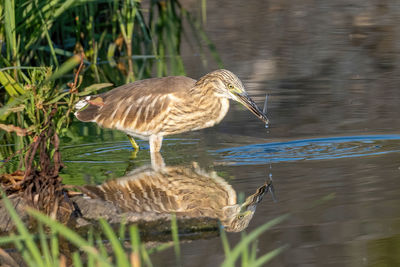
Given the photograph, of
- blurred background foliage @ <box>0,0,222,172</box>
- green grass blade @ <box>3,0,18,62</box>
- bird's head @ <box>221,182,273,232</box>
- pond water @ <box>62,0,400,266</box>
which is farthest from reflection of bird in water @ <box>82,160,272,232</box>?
green grass blade @ <box>3,0,18,62</box>

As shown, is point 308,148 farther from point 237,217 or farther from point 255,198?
point 237,217

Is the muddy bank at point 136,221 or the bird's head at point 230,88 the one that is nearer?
the muddy bank at point 136,221

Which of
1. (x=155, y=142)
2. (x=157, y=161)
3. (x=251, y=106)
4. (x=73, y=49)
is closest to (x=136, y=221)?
(x=157, y=161)

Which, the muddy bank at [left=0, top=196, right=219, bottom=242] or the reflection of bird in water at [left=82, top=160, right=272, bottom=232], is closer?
the muddy bank at [left=0, top=196, right=219, bottom=242]

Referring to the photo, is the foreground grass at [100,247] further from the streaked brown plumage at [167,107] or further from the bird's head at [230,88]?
the streaked brown plumage at [167,107]

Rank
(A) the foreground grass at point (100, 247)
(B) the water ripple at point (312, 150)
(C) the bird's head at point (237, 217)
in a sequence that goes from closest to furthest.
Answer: (A) the foreground grass at point (100, 247) < (C) the bird's head at point (237, 217) < (B) the water ripple at point (312, 150)

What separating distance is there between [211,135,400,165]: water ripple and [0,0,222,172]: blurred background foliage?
154 cm

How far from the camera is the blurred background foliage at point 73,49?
7.43 meters

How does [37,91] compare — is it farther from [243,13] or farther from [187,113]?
[243,13]

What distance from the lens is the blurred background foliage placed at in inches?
293

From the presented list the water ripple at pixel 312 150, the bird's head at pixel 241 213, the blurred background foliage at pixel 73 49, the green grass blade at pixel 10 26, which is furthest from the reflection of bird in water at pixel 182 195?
the green grass blade at pixel 10 26

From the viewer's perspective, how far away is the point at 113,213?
17.2 ft

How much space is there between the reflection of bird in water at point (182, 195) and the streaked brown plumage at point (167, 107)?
41.7 inches

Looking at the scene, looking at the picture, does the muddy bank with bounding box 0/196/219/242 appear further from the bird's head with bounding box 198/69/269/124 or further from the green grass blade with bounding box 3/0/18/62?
the green grass blade with bounding box 3/0/18/62
